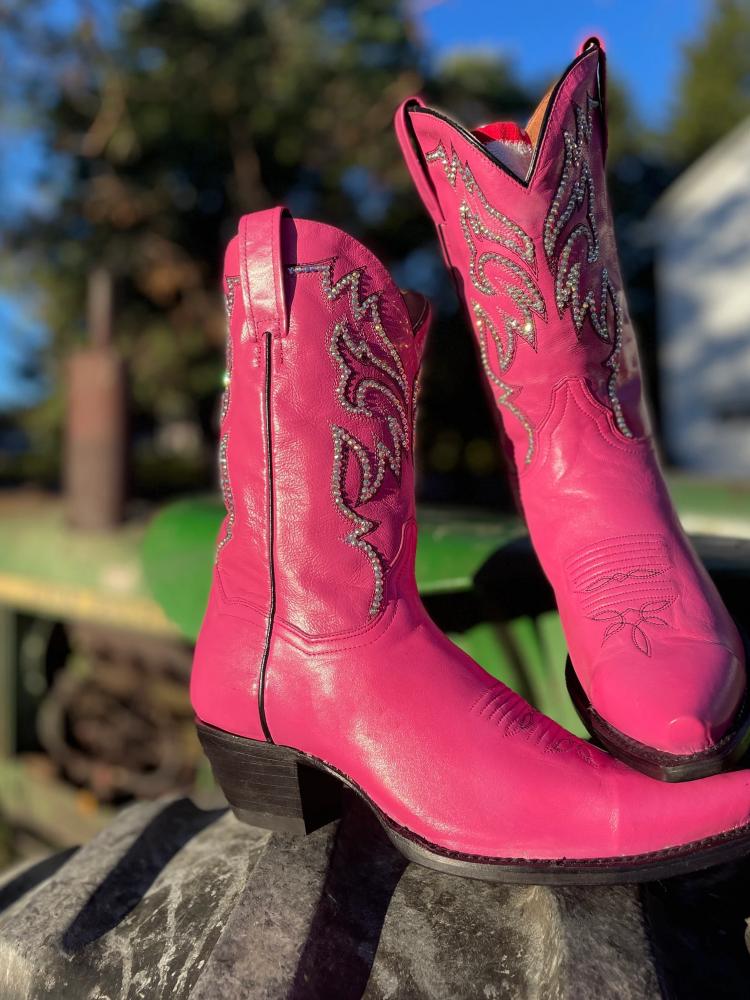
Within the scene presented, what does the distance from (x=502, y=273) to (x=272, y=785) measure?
666mm

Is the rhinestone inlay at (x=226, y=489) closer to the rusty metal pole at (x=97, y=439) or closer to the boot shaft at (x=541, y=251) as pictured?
the boot shaft at (x=541, y=251)

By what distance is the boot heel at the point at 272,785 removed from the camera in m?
0.89

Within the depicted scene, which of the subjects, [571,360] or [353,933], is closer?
[353,933]

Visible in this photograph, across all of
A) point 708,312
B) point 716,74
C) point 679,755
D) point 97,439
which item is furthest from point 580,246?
point 716,74

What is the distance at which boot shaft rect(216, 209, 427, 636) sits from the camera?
0.87 meters

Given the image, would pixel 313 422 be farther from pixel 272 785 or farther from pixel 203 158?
pixel 203 158

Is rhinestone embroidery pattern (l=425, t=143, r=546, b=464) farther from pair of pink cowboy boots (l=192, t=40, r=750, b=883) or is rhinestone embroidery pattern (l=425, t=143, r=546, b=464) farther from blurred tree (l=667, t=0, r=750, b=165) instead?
blurred tree (l=667, t=0, r=750, b=165)

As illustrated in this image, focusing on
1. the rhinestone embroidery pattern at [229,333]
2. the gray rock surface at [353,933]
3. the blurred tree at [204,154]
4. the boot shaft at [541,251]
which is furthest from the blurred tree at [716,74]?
the gray rock surface at [353,933]

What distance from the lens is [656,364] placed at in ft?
36.2

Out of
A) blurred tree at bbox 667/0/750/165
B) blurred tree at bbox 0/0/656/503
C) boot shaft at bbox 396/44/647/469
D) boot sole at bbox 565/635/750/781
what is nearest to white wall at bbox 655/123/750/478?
blurred tree at bbox 0/0/656/503

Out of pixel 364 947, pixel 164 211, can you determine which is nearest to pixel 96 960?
pixel 364 947

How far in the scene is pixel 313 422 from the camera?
34.6 inches

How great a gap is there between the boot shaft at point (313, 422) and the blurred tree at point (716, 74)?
23826 millimetres

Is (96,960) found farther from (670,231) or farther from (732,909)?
(670,231)
